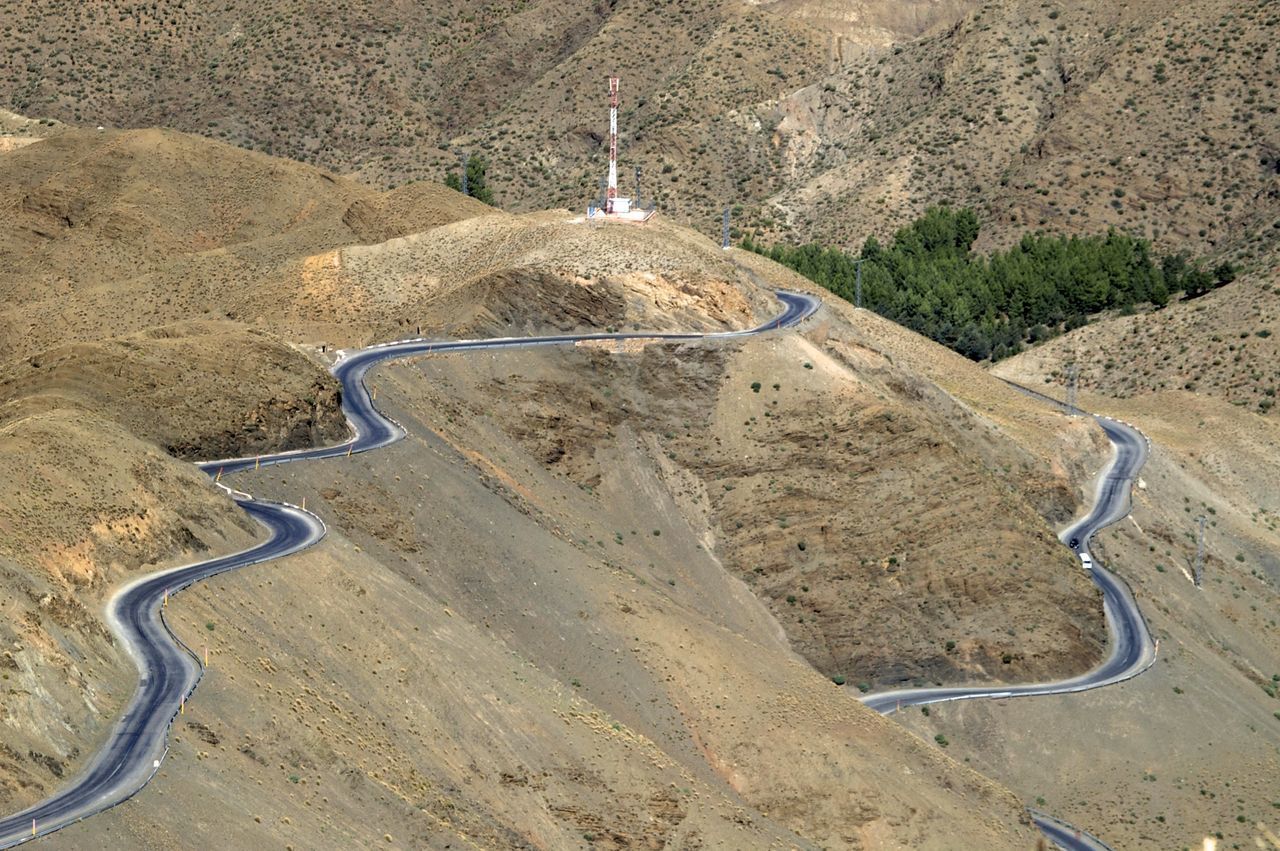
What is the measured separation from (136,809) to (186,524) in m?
15.2

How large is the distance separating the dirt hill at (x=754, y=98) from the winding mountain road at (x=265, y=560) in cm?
3765

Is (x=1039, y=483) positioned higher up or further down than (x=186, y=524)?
further down

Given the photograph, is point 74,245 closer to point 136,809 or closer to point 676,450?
point 676,450

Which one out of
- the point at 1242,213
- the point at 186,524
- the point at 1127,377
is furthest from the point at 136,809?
the point at 1242,213

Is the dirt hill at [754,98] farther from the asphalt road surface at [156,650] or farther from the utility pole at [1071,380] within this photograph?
the asphalt road surface at [156,650]

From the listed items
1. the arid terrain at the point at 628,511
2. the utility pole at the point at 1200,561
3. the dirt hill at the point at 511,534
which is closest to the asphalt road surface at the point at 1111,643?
Answer: the arid terrain at the point at 628,511

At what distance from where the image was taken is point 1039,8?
522 ft

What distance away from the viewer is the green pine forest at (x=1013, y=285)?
435 ft

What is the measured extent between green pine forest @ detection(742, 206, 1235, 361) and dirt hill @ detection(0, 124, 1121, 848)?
22.8 metres

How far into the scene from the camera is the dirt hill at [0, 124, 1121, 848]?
188 ft

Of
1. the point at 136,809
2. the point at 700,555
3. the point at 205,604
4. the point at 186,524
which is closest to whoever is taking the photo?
the point at 136,809

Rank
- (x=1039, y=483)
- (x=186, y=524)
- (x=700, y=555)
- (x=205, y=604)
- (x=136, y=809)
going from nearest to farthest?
(x=136, y=809)
(x=205, y=604)
(x=186, y=524)
(x=700, y=555)
(x=1039, y=483)

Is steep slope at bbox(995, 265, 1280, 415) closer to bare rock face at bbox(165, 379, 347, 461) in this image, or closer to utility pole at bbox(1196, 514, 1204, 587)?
utility pole at bbox(1196, 514, 1204, 587)

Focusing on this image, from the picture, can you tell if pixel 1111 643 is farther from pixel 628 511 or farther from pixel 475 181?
pixel 475 181
